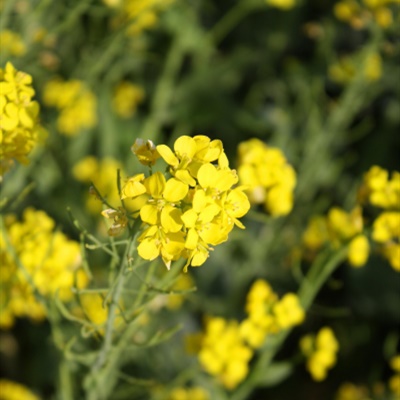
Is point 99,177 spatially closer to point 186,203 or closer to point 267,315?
point 267,315

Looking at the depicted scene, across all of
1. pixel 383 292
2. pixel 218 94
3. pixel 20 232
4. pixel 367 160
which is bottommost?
pixel 383 292

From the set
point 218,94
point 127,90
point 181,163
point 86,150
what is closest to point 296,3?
point 218,94

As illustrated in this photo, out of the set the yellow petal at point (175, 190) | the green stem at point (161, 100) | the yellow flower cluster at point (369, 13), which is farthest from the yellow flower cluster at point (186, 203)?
the green stem at point (161, 100)

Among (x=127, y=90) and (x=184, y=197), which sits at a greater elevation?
(x=184, y=197)

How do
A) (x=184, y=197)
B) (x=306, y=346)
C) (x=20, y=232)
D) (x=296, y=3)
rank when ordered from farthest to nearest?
(x=296, y=3) → (x=306, y=346) → (x=20, y=232) → (x=184, y=197)

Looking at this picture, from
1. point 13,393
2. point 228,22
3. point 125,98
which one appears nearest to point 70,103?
point 125,98

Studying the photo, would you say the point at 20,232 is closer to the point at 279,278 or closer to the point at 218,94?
the point at 279,278

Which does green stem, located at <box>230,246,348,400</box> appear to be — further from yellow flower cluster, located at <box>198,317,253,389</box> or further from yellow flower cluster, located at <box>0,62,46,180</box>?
yellow flower cluster, located at <box>0,62,46,180</box>

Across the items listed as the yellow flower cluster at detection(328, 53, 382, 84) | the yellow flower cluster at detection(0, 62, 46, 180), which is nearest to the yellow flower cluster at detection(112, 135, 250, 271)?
the yellow flower cluster at detection(0, 62, 46, 180)
